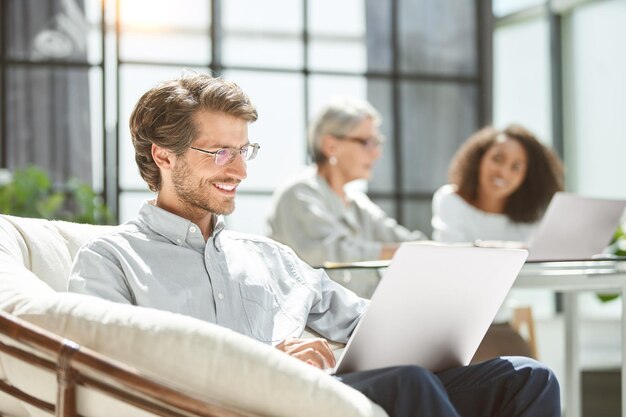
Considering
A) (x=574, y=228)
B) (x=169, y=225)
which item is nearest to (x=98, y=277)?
(x=169, y=225)

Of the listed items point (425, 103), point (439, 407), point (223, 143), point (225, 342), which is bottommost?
point (439, 407)

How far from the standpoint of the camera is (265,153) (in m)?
5.66

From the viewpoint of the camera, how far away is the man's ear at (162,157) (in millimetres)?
2137

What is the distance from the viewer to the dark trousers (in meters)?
1.55

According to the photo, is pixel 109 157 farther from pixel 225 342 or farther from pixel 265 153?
pixel 225 342

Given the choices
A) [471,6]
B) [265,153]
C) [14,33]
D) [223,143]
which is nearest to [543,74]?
[471,6]

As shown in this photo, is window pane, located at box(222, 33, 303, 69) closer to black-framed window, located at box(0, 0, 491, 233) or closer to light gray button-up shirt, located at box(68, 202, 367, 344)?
black-framed window, located at box(0, 0, 491, 233)

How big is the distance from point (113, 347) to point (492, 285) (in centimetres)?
68

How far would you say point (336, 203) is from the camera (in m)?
4.14

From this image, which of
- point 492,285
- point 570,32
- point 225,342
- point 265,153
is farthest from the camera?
point 570,32

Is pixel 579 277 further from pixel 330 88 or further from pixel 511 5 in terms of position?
pixel 511 5

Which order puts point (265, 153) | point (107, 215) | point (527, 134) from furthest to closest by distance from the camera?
point (265, 153)
point (107, 215)
point (527, 134)

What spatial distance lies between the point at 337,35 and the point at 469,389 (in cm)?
425

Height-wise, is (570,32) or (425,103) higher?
(570,32)
